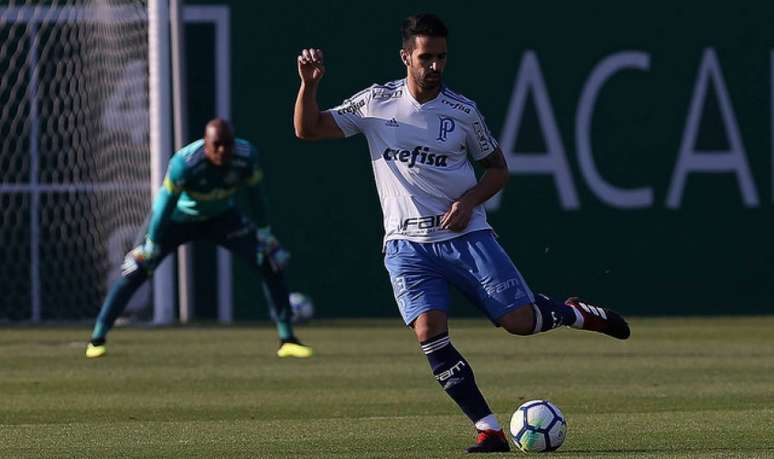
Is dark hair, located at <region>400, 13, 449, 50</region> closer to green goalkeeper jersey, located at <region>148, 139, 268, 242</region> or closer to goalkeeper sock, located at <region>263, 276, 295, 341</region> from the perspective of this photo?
green goalkeeper jersey, located at <region>148, 139, 268, 242</region>

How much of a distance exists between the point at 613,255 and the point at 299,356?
661 centimetres

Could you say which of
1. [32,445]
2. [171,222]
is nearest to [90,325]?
[171,222]

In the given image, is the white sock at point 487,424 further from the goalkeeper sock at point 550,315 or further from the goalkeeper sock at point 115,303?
the goalkeeper sock at point 115,303

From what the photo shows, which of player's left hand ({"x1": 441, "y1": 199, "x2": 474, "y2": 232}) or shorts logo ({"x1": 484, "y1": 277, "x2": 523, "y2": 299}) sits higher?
player's left hand ({"x1": 441, "y1": 199, "x2": 474, "y2": 232})

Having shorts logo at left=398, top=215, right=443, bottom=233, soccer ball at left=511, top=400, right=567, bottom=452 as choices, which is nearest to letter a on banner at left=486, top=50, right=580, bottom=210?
shorts logo at left=398, top=215, right=443, bottom=233

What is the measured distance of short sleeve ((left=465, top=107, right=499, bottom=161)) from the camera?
28.6ft

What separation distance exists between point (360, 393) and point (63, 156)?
8.87m

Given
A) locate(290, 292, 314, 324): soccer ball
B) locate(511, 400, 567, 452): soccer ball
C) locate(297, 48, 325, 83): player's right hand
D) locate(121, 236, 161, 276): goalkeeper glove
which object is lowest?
locate(290, 292, 314, 324): soccer ball

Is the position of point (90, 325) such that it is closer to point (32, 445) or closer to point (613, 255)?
point (613, 255)

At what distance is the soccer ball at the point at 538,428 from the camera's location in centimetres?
816

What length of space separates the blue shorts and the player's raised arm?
2.17 ft

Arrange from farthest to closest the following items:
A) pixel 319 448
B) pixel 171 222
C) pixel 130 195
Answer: pixel 130 195
pixel 171 222
pixel 319 448

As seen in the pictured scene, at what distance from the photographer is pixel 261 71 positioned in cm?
2000

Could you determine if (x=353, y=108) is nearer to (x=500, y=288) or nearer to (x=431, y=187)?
(x=431, y=187)
